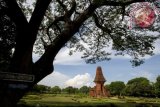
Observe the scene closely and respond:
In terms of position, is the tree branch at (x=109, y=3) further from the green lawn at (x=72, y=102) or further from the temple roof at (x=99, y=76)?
the temple roof at (x=99, y=76)

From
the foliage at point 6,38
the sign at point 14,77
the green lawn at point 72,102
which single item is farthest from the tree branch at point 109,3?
the green lawn at point 72,102

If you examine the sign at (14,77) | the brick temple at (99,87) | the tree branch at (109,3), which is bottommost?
the sign at (14,77)

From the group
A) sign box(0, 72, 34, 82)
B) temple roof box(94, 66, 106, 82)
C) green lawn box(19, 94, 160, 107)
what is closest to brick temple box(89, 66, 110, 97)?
temple roof box(94, 66, 106, 82)

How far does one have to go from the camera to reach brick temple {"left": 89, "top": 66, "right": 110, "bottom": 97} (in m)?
128

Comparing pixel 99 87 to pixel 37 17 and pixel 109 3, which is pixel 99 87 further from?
pixel 37 17

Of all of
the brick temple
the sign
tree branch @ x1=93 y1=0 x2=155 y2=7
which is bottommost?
the sign

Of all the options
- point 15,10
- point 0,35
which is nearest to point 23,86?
point 15,10

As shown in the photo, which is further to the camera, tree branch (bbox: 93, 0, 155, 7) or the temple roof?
the temple roof

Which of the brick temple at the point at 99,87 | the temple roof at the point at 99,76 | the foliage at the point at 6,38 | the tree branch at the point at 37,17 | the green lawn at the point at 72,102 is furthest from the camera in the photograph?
the temple roof at the point at 99,76

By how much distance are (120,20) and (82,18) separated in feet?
9.39

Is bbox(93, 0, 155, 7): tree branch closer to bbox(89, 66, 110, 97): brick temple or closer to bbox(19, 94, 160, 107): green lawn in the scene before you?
bbox(19, 94, 160, 107): green lawn

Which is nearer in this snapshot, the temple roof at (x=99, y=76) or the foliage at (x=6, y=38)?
the foliage at (x=6, y=38)

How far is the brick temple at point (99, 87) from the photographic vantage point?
128375 millimetres

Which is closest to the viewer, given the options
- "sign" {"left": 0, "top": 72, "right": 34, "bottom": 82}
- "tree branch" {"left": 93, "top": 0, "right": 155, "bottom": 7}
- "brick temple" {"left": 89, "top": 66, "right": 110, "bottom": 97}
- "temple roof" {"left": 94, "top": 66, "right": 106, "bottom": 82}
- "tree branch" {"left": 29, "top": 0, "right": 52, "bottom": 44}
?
"sign" {"left": 0, "top": 72, "right": 34, "bottom": 82}
